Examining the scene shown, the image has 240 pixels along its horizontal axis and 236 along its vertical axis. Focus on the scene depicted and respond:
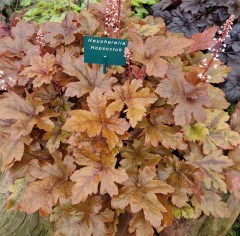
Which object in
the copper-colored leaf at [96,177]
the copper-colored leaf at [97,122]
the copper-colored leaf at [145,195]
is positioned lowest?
the copper-colored leaf at [145,195]

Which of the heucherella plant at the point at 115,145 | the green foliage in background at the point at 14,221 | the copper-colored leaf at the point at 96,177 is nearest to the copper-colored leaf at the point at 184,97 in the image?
the heucherella plant at the point at 115,145

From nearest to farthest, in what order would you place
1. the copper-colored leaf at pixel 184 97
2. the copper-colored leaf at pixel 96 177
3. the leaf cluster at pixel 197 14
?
the copper-colored leaf at pixel 96 177 → the copper-colored leaf at pixel 184 97 → the leaf cluster at pixel 197 14

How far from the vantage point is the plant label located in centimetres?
149

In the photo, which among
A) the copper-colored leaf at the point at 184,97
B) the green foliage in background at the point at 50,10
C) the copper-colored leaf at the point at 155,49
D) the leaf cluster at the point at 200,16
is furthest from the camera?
the green foliage in background at the point at 50,10

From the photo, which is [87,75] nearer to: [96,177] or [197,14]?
[96,177]

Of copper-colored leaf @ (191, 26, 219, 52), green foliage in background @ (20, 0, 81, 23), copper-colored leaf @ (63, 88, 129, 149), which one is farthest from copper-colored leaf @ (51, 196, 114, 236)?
green foliage in background @ (20, 0, 81, 23)

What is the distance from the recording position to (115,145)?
4.68 ft

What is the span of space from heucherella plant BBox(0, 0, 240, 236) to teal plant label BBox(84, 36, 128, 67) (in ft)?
0.18

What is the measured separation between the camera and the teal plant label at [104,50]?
1.49 meters

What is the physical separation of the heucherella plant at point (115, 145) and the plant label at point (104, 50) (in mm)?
54

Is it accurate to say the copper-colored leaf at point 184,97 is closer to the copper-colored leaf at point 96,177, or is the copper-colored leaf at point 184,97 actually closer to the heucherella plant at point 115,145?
the heucherella plant at point 115,145

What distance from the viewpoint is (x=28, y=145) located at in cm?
156

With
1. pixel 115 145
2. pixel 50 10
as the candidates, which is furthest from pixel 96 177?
pixel 50 10

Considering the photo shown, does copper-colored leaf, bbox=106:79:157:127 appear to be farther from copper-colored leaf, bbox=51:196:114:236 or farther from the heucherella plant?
copper-colored leaf, bbox=51:196:114:236
